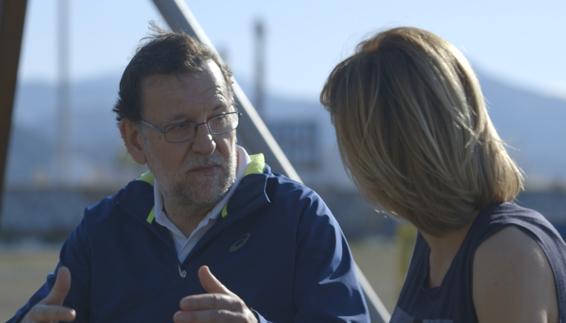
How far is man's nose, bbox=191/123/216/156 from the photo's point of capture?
3145 millimetres

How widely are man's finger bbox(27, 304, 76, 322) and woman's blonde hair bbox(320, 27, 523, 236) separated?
2.66 ft

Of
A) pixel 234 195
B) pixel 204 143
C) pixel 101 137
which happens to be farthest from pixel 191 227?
pixel 101 137

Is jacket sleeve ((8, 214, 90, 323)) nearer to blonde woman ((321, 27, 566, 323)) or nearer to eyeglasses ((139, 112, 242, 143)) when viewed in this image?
eyeglasses ((139, 112, 242, 143))

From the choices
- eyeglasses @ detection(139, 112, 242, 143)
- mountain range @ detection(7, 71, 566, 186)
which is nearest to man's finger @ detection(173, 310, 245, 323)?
eyeglasses @ detection(139, 112, 242, 143)

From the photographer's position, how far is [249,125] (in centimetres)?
364

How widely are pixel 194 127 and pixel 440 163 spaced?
3.13 ft

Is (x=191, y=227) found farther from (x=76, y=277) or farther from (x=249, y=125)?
(x=249, y=125)

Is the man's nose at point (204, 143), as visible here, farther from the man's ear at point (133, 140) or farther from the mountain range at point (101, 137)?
the mountain range at point (101, 137)

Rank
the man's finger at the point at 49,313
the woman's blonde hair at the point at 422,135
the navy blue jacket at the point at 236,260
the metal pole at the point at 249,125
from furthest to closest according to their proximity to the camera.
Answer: the metal pole at the point at 249,125
the navy blue jacket at the point at 236,260
the man's finger at the point at 49,313
the woman's blonde hair at the point at 422,135

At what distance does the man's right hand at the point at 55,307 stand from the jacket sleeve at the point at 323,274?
581mm

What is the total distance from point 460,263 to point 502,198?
169mm

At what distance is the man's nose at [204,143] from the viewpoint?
3145mm

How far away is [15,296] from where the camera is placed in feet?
55.9

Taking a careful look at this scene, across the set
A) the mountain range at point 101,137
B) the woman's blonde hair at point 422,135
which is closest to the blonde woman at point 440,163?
the woman's blonde hair at point 422,135
